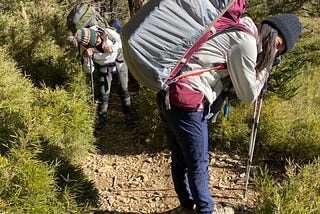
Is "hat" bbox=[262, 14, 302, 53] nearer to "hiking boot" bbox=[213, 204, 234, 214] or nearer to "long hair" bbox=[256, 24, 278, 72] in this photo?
"long hair" bbox=[256, 24, 278, 72]

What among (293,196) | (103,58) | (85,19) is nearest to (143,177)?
(103,58)

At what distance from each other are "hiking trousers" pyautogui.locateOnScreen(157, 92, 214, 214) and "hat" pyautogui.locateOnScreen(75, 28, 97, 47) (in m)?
1.99

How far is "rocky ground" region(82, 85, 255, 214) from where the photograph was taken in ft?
12.3

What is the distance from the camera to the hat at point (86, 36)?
4375 millimetres

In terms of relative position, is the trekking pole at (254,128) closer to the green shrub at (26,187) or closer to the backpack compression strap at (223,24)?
the backpack compression strap at (223,24)

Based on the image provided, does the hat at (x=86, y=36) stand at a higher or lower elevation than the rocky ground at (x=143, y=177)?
higher

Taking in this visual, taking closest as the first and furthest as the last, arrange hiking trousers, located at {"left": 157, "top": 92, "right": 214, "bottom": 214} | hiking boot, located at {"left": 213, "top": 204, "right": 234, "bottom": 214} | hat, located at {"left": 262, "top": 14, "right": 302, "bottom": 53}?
hat, located at {"left": 262, "top": 14, "right": 302, "bottom": 53} → hiking trousers, located at {"left": 157, "top": 92, "right": 214, "bottom": 214} → hiking boot, located at {"left": 213, "top": 204, "right": 234, "bottom": 214}

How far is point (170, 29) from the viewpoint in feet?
7.38

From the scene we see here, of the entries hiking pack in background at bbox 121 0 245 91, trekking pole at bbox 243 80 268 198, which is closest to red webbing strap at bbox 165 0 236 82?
hiking pack in background at bbox 121 0 245 91

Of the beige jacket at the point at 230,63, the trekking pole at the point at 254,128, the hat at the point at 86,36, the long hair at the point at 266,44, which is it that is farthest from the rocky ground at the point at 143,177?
the long hair at the point at 266,44

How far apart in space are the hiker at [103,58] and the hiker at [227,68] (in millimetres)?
2134

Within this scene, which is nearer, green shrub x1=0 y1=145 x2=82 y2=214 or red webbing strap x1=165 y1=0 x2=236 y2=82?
red webbing strap x1=165 y1=0 x2=236 y2=82

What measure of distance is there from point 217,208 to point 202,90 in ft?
4.19

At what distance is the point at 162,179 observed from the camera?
421 centimetres
